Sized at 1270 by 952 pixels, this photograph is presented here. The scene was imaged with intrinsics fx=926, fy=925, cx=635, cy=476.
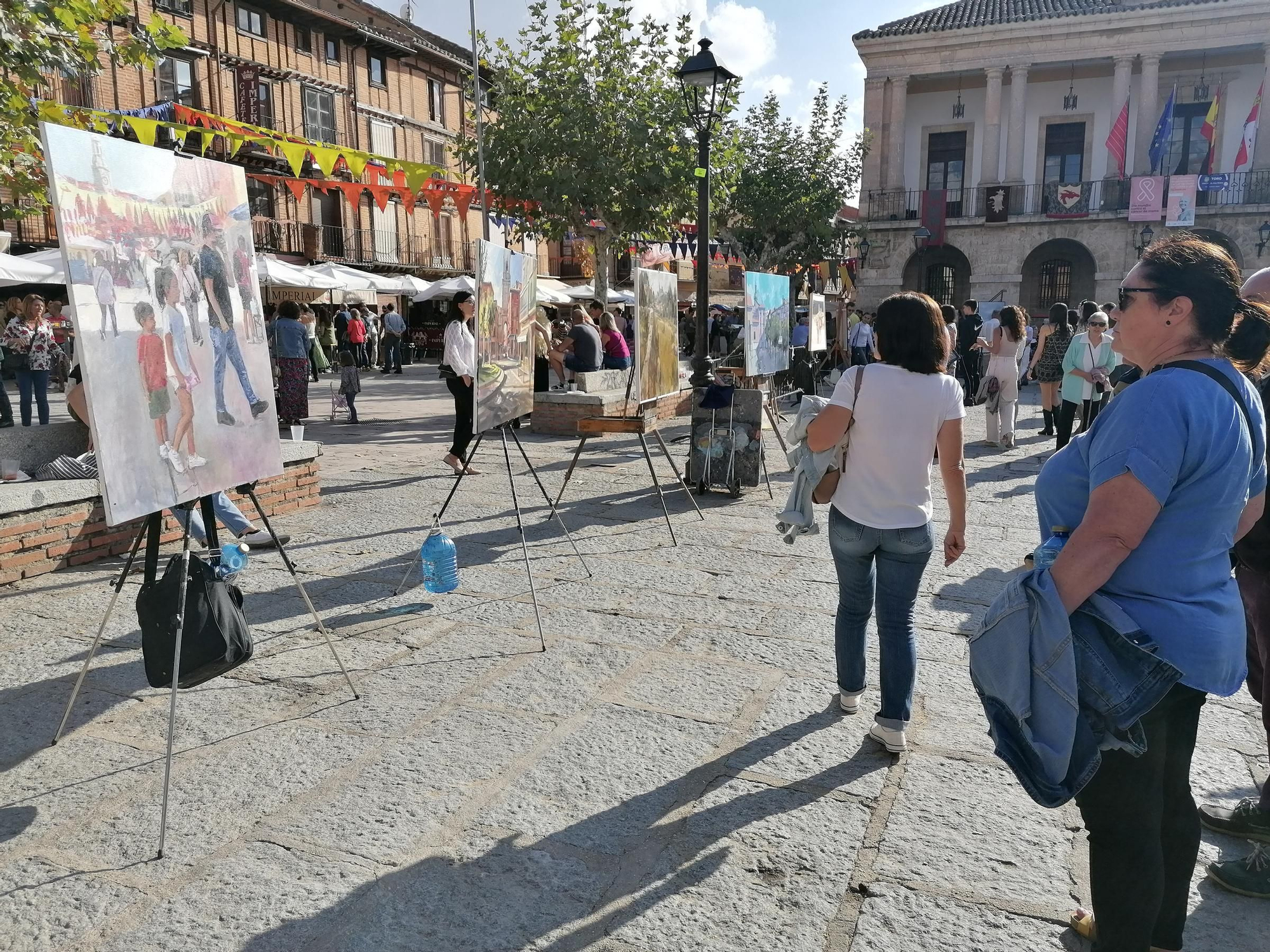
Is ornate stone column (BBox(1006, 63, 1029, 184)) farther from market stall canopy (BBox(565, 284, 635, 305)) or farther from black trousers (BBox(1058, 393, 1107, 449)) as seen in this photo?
black trousers (BBox(1058, 393, 1107, 449))

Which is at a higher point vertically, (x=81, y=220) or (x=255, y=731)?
(x=81, y=220)

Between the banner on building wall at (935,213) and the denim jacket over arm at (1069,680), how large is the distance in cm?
2644

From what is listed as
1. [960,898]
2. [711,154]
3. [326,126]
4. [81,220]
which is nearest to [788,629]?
[960,898]

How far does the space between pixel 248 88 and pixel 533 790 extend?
101ft

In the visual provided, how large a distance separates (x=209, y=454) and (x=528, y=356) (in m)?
2.74

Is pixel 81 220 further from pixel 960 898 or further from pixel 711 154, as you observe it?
pixel 711 154

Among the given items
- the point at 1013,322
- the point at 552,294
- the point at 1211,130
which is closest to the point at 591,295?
the point at 552,294

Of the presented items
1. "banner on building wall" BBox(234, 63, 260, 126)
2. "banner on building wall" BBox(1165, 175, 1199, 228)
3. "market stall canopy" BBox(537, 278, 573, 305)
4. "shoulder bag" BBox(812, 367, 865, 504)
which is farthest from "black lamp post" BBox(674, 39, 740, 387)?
"banner on building wall" BBox(234, 63, 260, 126)

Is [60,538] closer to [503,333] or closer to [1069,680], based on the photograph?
[503,333]

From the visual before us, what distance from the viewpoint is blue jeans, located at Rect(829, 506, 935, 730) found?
10.4 ft

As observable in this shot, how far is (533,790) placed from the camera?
3.04m

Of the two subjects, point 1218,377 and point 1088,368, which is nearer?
point 1218,377

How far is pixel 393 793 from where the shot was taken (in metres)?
3.00

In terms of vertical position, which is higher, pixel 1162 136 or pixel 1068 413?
pixel 1162 136
